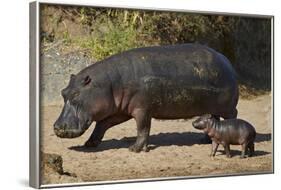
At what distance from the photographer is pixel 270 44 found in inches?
328

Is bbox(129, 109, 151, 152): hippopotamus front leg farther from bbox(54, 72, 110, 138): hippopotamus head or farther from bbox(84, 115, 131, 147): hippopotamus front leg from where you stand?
bbox(54, 72, 110, 138): hippopotamus head

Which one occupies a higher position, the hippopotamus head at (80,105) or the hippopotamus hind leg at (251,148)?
the hippopotamus head at (80,105)

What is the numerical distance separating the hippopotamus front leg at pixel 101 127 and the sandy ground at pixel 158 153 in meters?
0.04

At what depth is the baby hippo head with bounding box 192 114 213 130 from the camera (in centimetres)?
774

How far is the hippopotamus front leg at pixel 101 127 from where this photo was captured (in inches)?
282

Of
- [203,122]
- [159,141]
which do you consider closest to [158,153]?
[159,141]

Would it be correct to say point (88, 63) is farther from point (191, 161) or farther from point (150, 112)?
point (191, 161)

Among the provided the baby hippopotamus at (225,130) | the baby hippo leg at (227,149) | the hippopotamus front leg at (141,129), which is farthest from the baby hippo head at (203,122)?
the hippopotamus front leg at (141,129)

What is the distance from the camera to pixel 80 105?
7.12 metres

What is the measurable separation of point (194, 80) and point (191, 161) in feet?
2.72

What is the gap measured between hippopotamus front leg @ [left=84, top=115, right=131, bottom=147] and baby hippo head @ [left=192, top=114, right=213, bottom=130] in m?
0.80

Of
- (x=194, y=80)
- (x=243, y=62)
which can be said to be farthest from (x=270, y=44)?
(x=194, y=80)

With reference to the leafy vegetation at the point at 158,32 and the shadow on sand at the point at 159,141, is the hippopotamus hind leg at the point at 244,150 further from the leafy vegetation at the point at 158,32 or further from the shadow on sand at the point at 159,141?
the leafy vegetation at the point at 158,32

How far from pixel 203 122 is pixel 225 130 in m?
0.25
